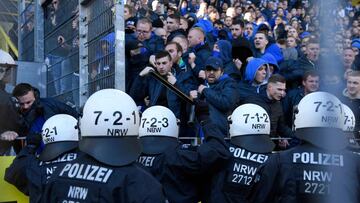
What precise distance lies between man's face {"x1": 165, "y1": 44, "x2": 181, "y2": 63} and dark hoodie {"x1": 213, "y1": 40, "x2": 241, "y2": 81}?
2.40 feet

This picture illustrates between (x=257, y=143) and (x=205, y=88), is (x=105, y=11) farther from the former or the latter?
(x=257, y=143)

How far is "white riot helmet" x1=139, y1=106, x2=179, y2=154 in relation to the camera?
18.0 ft

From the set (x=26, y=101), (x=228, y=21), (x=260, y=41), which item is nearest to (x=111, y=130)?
(x=26, y=101)

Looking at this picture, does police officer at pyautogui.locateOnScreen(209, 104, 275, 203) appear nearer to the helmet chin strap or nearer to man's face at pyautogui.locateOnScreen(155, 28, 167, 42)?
the helmet chin strap

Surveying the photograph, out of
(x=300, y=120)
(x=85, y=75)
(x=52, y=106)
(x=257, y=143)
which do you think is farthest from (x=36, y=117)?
(x=300, y=120)

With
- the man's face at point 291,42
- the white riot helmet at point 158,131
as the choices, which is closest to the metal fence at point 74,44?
the white riot helmet at point 158,131

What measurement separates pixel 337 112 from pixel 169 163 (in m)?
3.34

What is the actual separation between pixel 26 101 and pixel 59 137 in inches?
79.3

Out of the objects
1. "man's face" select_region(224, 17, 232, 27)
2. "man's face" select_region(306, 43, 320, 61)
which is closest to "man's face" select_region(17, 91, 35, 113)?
"man's face" select_region(306, 43, 320, 61)

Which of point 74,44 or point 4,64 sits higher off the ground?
point 74,44

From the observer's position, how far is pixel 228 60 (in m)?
8.25

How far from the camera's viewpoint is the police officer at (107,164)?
2938mm

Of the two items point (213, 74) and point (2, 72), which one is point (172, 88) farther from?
point (2, 72)

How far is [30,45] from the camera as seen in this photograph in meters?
9.16
